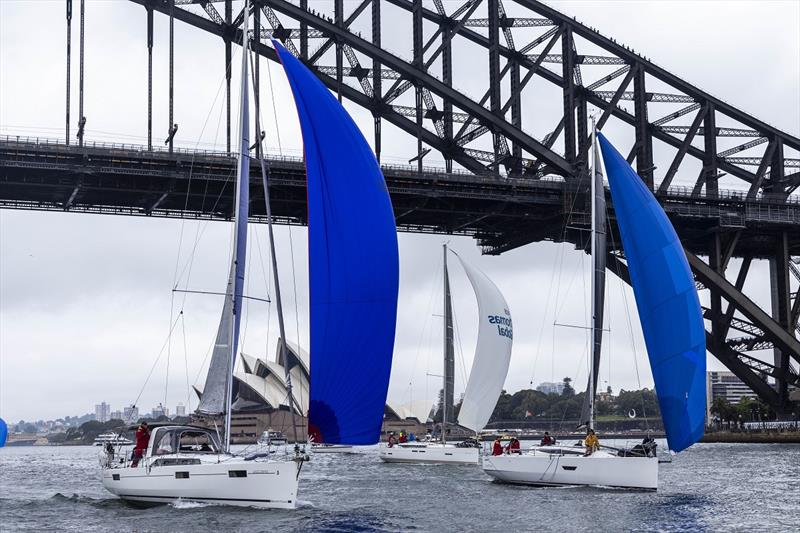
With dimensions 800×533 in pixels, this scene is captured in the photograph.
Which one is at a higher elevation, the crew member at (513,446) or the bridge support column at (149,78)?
the bridge support column at (149,78)

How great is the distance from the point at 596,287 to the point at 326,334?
11.6 m

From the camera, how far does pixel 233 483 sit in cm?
2520

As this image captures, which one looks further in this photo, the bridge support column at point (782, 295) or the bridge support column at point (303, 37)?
the bridge support column at point (782, 295)

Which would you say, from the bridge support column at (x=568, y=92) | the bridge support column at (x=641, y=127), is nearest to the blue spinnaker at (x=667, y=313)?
the bridge support column at (x=568, y=92)

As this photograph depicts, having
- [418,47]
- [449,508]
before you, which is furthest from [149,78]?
[449,508]

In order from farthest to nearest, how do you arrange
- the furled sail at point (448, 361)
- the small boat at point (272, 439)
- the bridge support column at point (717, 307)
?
1. the bridge support column at point (717, 307)
2. the furled sail at point (448, 361)
3. the small boat at point (272, 439)

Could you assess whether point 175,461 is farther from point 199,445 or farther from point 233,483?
point 233,483

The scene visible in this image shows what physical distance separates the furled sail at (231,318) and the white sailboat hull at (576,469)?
34.9ft

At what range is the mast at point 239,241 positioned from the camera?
26.5 metres

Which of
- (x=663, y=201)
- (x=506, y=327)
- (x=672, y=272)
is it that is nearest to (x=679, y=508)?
(x=672, y=272)

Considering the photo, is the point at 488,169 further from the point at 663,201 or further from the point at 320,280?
the point at 320,280

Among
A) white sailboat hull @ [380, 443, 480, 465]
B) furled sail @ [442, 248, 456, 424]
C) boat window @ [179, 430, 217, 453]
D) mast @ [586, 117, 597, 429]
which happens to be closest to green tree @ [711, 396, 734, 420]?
white sailboat hull @ [380, 443, 480, 465]

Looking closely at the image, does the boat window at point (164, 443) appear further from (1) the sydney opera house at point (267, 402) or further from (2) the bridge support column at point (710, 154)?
(1) the sydney opera house at point (267, 402)

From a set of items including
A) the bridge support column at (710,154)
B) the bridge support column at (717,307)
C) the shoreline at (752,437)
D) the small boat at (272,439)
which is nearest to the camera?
the small boat at (272,439)
